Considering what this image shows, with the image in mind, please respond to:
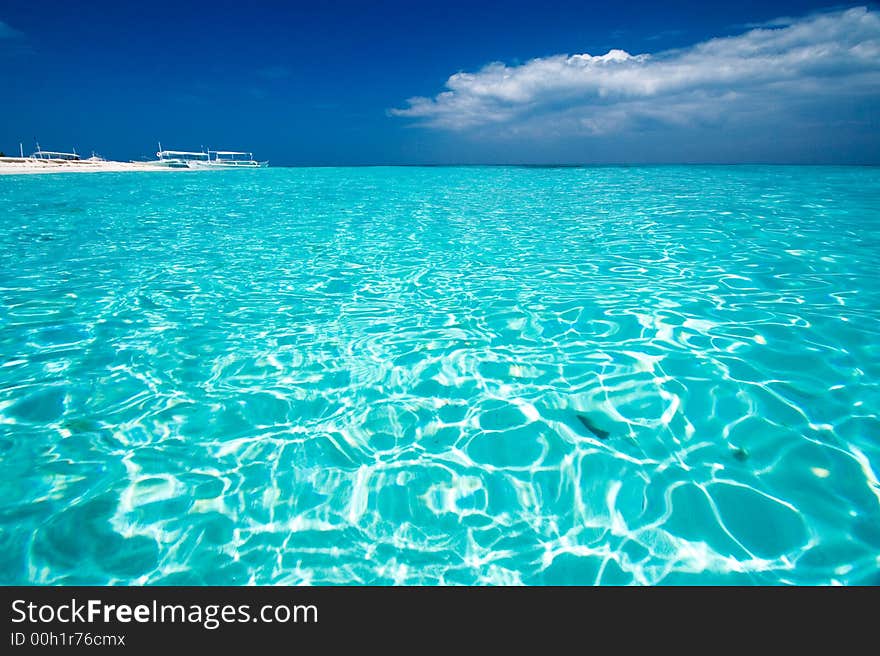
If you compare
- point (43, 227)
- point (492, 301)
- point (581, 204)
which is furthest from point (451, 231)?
point (43, 227)

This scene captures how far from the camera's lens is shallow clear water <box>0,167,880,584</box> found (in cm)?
256

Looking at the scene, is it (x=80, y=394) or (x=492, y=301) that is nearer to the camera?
(x=80, y=394)

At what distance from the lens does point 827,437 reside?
3283mm

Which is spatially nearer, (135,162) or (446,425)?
(446,425)

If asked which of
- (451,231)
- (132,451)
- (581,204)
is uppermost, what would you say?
(581,204)

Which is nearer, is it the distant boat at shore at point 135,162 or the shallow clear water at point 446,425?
the shallow clear water at point 446,425

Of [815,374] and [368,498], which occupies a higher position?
[815,374]

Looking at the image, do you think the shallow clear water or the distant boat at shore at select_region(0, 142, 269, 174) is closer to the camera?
the shallow clear water

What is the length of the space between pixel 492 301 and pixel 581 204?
42.1 ft

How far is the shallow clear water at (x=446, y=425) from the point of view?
8.39 feet

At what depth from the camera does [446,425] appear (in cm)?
362
